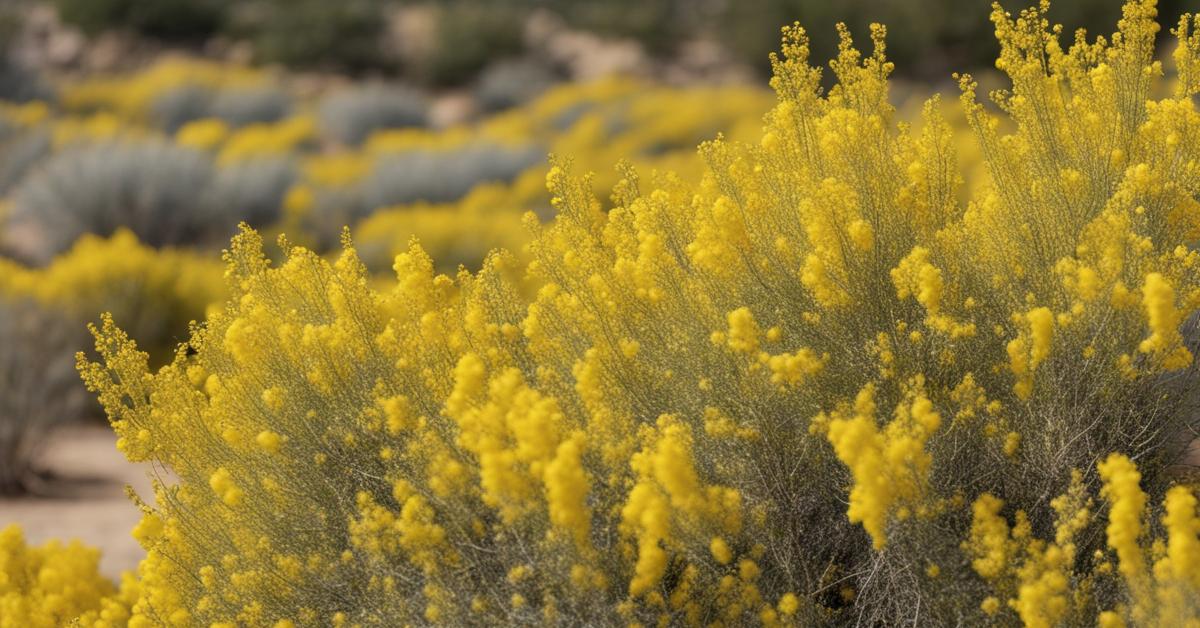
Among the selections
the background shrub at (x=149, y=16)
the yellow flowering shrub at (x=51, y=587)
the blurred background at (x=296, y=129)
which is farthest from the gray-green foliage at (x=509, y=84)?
the yellow flowering shrub at (x=51, y=587)

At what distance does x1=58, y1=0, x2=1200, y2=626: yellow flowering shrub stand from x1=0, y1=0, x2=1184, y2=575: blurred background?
189 centimetres

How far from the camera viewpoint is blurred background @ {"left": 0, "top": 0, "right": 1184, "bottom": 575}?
10078 mm

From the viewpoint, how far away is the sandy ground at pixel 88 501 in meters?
7.53

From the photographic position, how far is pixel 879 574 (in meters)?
3.54

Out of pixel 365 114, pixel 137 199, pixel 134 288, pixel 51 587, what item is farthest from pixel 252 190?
pixel 51 587

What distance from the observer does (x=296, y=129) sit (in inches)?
827

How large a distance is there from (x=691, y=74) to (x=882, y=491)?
96.5 feet

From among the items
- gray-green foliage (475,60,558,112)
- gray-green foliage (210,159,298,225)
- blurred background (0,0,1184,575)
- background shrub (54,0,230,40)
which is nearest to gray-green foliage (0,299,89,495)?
blurred background (0,0,1184,575)

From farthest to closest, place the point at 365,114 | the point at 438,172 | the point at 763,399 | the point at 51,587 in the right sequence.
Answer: the point at 365,114 < the point at 438,172 < the point at 51,587 < the point at 763,399

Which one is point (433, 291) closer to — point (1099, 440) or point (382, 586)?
point (382, 586)

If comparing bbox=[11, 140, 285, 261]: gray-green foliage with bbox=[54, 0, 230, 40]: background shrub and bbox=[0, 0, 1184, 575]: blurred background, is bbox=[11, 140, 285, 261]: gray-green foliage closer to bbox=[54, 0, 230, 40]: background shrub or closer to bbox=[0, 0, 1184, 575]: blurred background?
bbox=[0, 0, 1184, 575]: blurred background

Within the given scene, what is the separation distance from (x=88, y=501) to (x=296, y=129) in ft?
42.1

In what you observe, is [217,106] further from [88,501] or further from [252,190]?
[88,501]

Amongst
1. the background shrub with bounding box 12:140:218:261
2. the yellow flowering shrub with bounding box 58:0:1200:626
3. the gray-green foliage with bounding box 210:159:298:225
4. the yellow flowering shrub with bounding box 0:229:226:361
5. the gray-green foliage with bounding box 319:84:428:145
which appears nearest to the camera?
the yellow flowering shrub with bounding box 58:0:1200:626
